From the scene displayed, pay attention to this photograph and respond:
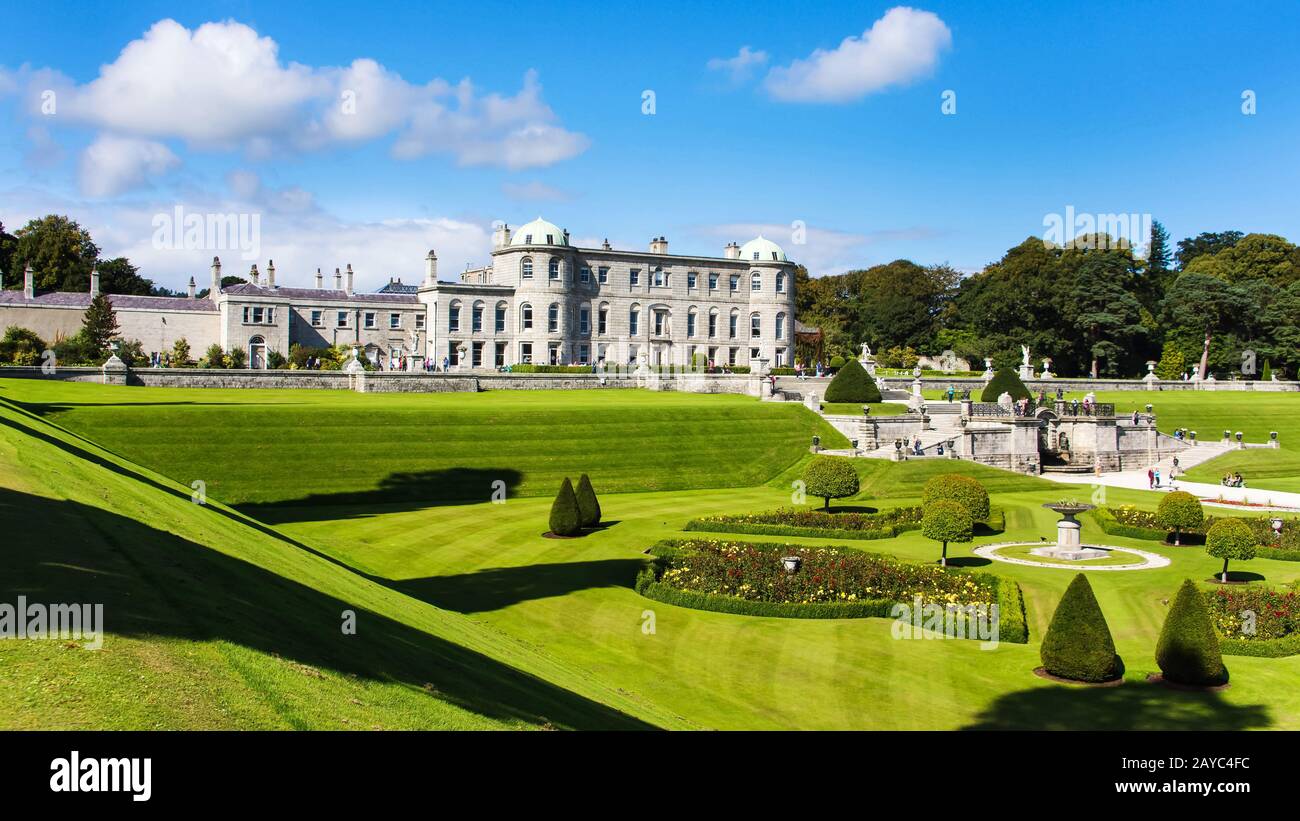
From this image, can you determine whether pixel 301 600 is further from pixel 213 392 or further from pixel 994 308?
pixel 994 308

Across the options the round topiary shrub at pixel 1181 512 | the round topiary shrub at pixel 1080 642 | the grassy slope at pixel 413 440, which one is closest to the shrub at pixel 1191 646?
the round topiary shrub at pixel 1080 642

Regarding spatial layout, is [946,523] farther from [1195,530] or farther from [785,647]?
[1195,530]

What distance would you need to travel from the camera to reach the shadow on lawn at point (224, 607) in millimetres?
10859

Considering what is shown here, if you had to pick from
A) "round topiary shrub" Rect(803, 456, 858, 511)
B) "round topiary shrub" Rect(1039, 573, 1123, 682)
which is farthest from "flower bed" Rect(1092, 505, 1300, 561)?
"round topiary shrub" Rect(1039, 573, 1123, 682)

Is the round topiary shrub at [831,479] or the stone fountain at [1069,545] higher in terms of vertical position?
the round topiary shrub at [831,479]

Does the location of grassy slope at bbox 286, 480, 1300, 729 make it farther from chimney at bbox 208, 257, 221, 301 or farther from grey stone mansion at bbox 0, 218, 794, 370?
chimney at bbox 208, 257, 221, 301

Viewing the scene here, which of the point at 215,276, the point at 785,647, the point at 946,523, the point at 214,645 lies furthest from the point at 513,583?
the point at 215,276

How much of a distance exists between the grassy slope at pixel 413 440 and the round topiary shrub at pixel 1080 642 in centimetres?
2620

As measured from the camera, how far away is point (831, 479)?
38.1 metres

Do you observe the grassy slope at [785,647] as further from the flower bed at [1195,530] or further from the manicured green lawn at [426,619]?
the flower bed at [1195,530]

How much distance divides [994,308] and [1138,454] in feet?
130

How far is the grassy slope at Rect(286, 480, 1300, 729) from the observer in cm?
1792
